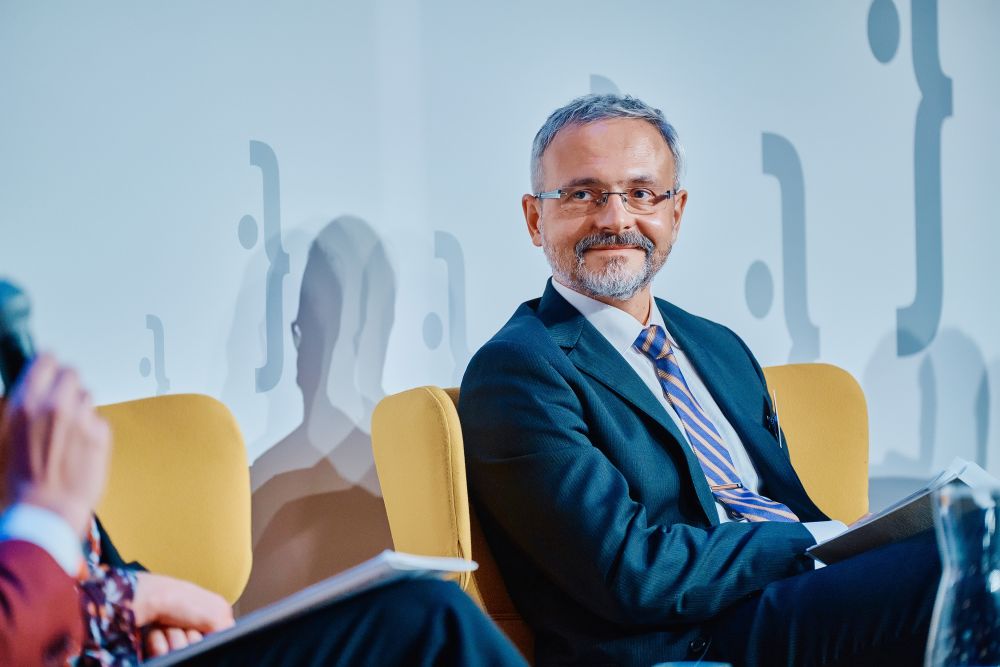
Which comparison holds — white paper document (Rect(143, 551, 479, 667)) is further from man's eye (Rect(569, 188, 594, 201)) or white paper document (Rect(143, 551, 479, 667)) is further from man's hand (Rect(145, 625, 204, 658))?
man's eye (Rect(569, 188, 594, 201))

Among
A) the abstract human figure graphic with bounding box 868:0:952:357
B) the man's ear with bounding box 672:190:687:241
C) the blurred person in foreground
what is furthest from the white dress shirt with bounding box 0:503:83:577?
the abstract human figure graphic with bounding box 868:0:952:357

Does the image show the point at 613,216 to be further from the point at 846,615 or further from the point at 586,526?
the point at 846,615

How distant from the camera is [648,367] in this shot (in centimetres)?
207

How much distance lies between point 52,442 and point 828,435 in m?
1.86

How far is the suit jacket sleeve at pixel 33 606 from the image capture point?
3.11 ft

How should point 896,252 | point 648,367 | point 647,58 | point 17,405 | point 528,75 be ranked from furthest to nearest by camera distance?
1. point 896,252
2. point 647,58
3. point 528,75
4. point 648,367
5. point 17,405

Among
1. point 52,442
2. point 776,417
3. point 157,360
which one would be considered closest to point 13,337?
point 52,442

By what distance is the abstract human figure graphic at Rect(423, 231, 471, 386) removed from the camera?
2.31 m

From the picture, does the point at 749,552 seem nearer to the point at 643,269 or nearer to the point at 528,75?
the point at 643,269

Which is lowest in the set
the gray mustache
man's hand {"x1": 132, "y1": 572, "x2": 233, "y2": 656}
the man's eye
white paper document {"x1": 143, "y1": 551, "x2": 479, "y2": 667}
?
man's hand {"x1": 132, "y1": 572, "x2": 233, "y2": 656}

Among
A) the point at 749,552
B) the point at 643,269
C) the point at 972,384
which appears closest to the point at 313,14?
the point at 643,269

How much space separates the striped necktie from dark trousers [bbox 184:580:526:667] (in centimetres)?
92

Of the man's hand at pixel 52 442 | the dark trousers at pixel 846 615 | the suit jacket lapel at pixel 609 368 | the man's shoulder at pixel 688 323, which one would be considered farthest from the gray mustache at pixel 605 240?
the man's hand at pixel 52 442

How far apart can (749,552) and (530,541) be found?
1.16ft
